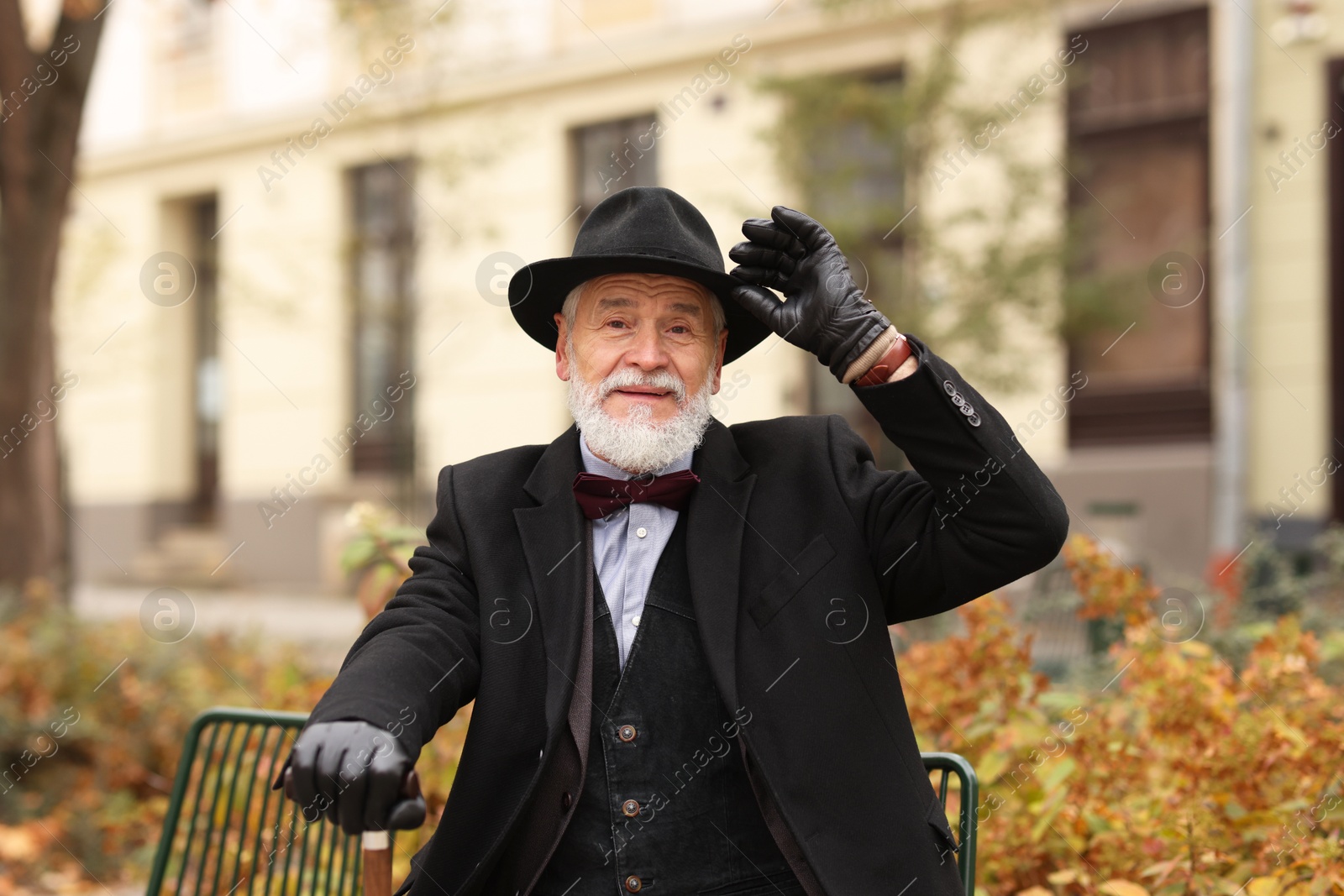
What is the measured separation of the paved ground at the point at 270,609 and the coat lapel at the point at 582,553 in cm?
679

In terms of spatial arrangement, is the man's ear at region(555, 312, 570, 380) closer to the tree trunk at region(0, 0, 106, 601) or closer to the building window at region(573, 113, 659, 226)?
the tree trunk at region(0, 0, 106, 601)

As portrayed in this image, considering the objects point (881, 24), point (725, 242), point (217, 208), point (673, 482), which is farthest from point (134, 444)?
point (673, 482)

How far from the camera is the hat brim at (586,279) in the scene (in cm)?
252

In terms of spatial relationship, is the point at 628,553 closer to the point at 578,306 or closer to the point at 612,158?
the point at 578,306

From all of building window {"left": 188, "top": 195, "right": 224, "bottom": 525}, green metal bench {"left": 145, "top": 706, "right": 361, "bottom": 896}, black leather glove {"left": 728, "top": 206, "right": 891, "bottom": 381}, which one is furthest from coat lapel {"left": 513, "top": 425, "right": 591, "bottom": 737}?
building window {"left": 188, "top": 195, "right": 224, "bottom": 525}

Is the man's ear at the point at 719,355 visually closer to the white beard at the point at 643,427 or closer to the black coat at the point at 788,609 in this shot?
the white beard at the point at 643,427

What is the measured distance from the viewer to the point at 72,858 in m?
5.38

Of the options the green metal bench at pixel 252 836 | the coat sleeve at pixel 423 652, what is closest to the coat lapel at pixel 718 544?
the coat sleeve at pixel 423 652

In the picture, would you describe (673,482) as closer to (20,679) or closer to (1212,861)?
(1212,861)

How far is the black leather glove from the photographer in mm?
2268

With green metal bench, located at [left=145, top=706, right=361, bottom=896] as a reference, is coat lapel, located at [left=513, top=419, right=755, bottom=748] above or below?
above

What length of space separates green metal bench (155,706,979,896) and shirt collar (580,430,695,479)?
0.81 meters

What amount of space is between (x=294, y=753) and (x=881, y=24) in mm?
10970

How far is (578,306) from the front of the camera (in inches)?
106
